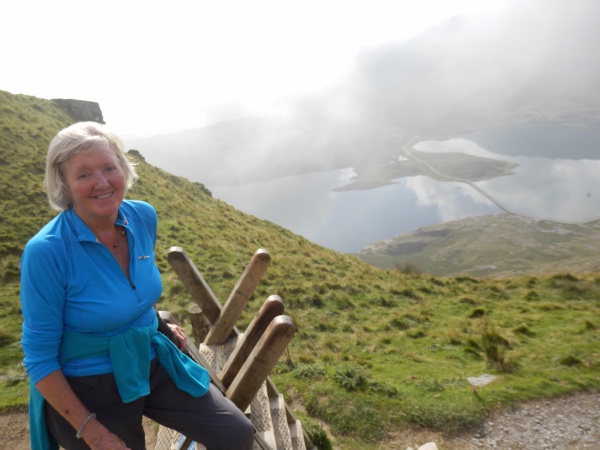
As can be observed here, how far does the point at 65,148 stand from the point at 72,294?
78 cm

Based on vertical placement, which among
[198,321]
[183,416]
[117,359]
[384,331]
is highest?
[117,359]

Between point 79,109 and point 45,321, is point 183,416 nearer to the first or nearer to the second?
point 45,321

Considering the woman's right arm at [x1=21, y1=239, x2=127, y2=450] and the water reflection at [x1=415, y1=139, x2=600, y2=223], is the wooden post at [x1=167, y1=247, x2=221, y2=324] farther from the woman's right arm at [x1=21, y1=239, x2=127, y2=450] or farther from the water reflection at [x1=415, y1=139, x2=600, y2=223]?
the water reflection at [x1=415, y1=139, x2=600, y2=223]

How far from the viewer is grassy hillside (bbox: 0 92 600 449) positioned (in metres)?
5.79

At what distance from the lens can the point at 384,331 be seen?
380 inches

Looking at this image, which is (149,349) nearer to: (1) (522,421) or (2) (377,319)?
(1) (522,421)

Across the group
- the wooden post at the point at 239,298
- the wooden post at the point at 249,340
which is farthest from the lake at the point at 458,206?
the wooden post at the point at 249,340

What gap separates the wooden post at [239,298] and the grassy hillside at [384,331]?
2.19 meters

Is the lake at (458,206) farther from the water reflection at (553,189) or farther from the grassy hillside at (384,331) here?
the grassy hillside at (384,331)

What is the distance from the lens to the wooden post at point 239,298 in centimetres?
336

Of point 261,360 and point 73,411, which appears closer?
point 73,411

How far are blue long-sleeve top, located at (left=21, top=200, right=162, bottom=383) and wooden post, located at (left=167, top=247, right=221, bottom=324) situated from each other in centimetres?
125

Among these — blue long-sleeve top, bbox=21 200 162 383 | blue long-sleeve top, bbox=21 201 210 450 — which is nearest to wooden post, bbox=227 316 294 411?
blue long-sleeve top, bbox=21 201 210 450

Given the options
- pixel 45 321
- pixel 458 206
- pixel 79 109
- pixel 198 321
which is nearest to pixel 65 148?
pixel 45 321
